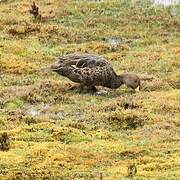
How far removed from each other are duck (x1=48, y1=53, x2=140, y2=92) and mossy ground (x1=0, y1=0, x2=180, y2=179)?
0.37 metres

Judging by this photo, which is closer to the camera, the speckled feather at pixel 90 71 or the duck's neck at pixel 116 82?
the speckled feather at pixel 90 71

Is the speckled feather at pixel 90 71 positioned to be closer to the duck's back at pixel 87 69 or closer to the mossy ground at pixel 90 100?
the duck's back at pixel 87 69

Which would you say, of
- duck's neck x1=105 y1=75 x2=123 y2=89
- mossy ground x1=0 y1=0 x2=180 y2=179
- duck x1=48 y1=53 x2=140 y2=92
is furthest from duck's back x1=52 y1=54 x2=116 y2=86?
mossy ground x1=0 y1=0 x2=180 y2=179

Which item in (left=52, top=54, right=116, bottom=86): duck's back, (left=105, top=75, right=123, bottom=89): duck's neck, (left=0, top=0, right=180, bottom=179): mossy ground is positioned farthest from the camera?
(left=105, top=75, right=123, bottom=89): duck's neck

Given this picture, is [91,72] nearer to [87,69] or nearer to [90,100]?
[87,69]

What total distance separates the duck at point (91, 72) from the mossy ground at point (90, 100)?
37cm

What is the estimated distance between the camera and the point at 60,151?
13898 millimetres

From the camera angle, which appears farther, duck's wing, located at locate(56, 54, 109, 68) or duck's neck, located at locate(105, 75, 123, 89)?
duck's neck, located at locate(105, 75, 123, 89)

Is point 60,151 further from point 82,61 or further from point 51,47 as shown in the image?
point 51,47

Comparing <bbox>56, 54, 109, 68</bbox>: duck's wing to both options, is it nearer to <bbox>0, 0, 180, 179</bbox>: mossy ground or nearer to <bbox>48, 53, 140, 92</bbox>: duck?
<bbox>48, 53, 140, 92</bbox>: duck

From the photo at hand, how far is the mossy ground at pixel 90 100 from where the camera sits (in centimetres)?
1323

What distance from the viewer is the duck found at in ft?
63.5

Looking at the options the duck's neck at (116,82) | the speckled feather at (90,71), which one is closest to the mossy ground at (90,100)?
the duck's neck at (116,82)

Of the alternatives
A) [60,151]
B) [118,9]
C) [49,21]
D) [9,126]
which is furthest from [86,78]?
[118,9]
